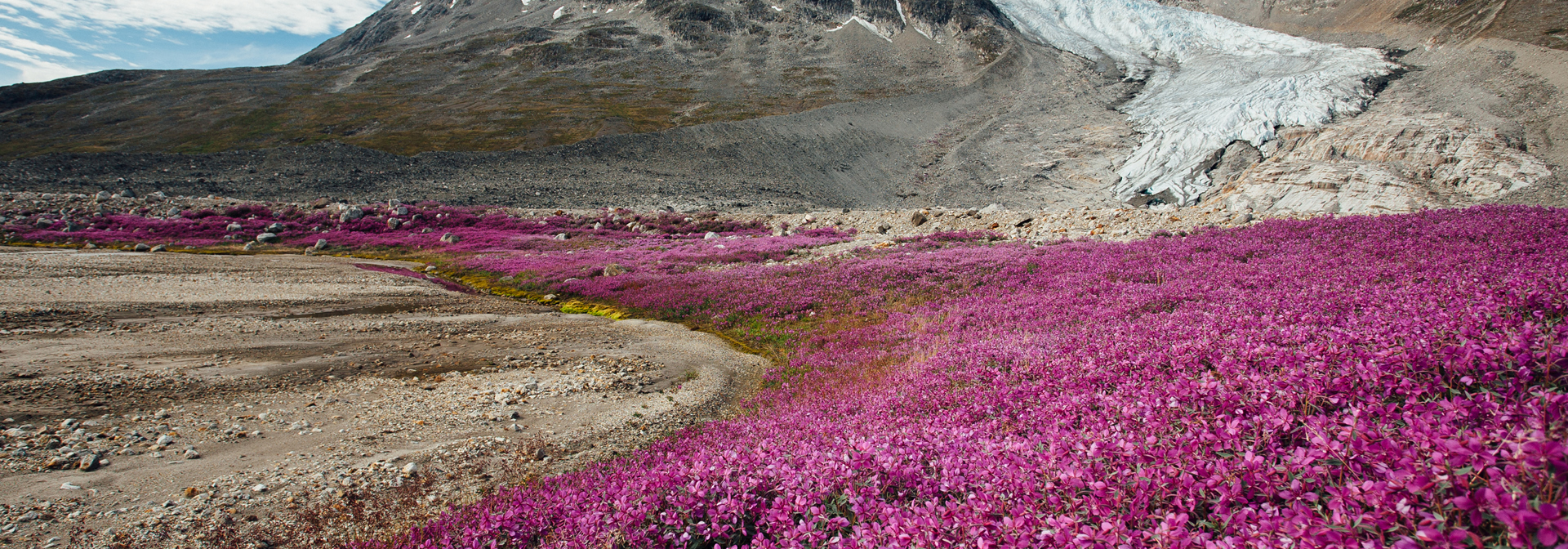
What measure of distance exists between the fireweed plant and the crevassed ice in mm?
58825

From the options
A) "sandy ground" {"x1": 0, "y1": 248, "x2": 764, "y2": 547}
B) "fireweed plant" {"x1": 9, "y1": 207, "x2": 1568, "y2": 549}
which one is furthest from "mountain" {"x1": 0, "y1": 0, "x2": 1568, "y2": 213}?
"sandy ground" {"x1": 0, "y1": 248, "x2": 764, "y2": 547}

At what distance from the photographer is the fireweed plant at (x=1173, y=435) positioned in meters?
2.67

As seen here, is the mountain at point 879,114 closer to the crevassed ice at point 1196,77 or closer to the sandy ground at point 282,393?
the crevassed ice at point 1196,77

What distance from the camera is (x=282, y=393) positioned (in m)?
9.83

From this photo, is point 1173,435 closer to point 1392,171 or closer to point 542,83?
point 1392,171

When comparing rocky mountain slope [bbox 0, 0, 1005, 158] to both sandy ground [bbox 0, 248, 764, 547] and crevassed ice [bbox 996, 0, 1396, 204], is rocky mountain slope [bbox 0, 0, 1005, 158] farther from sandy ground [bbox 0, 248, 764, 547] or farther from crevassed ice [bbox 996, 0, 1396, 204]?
sandy ground [bbox 0, 248, 764, 547]

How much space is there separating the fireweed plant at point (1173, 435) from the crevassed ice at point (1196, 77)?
2316 inches

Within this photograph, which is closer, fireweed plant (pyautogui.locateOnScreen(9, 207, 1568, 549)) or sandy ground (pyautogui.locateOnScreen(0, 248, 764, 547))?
fireweed plant (pyautogui.locateOnScreen(9, 207, 1568, 549))

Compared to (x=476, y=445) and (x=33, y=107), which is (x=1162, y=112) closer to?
(x=476, y=445)

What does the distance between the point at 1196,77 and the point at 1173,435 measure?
120663 millimetres

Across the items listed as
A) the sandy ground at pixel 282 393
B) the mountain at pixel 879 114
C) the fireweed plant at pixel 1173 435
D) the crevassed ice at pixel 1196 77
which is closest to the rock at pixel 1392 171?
the mountain at pixel 879 114

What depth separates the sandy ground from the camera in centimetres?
670

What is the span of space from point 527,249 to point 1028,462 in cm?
3220

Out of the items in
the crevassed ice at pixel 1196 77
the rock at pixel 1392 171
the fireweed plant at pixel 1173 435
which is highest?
the crevassed ice at pixel 1196 77
